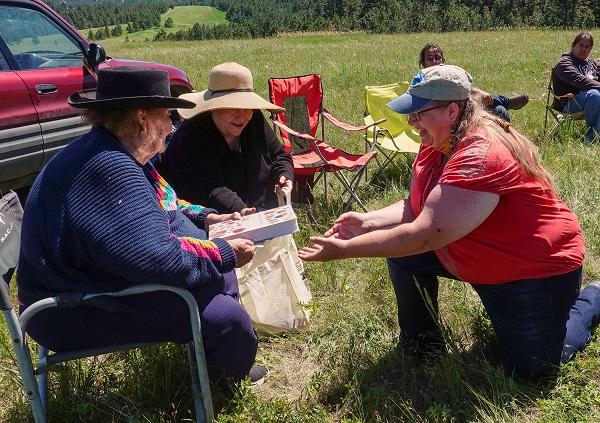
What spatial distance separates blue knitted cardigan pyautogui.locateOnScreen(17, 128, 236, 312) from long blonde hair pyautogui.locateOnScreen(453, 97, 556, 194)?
114 centimetres

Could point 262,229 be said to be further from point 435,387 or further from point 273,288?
point 435,387

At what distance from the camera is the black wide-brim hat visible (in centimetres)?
188

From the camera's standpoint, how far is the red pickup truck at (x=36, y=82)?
4.44m

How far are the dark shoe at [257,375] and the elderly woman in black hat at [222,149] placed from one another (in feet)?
2.89

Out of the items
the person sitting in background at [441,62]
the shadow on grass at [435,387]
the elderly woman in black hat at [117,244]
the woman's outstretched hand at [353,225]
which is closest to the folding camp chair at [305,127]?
the person sitting in background at [441,62]

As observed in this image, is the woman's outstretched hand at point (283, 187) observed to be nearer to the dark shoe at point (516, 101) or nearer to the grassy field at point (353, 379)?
the grassy field at point (353, 379)

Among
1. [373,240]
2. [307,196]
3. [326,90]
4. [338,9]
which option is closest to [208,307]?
[373,240]

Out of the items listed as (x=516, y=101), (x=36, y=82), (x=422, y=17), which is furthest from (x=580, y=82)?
(x=422, y=17)

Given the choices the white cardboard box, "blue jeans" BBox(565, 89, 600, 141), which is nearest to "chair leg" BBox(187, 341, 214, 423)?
the white cardboard box

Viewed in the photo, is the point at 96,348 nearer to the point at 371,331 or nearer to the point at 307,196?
the point at 371,331

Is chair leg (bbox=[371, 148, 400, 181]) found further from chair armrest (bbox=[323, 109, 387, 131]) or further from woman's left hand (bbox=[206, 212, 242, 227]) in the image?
woman's left hand (bbox=[206, 212, 242, 227])

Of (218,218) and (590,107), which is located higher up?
(218,218)

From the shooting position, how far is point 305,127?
5.55 meters

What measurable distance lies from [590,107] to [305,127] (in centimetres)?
311
